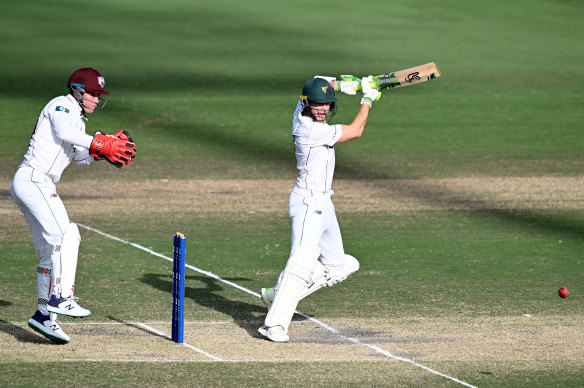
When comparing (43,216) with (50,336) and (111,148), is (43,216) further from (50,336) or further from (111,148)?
(50,336)

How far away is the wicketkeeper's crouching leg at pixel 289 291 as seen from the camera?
883 centimetres

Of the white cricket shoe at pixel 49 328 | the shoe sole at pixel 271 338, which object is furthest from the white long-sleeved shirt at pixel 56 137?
the shoe sole at pixel 271 338

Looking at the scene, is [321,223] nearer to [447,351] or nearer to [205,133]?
[447,351]

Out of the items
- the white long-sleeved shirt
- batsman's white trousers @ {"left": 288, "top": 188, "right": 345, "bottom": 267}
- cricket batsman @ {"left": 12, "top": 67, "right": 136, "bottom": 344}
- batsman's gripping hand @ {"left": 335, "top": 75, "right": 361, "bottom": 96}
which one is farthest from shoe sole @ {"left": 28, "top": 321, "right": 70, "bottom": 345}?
batsman's gripping hand @ {"left": 335, "top": 75, "right": 361, "bottom": 96}

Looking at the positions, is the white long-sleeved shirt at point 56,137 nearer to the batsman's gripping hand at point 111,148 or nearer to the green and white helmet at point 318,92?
the batsman's gripping hand at point 111,148

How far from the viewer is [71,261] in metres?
8.63

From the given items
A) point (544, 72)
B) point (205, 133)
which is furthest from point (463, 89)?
point (205, 133)

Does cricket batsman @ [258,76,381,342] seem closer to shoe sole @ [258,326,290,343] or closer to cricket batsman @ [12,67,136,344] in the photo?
shoe sole @ [258,326,290,343]

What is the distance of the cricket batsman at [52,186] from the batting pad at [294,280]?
163 centimetres

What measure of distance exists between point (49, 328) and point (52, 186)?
1.21m

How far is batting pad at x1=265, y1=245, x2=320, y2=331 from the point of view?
8898 millimetres

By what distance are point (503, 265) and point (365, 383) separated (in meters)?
4.61

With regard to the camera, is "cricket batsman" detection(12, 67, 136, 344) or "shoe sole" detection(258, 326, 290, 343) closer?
"cricket batsman" detection(12, 67, 136, 344)

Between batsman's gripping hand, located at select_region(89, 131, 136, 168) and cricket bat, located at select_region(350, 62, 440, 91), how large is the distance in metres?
2.25
